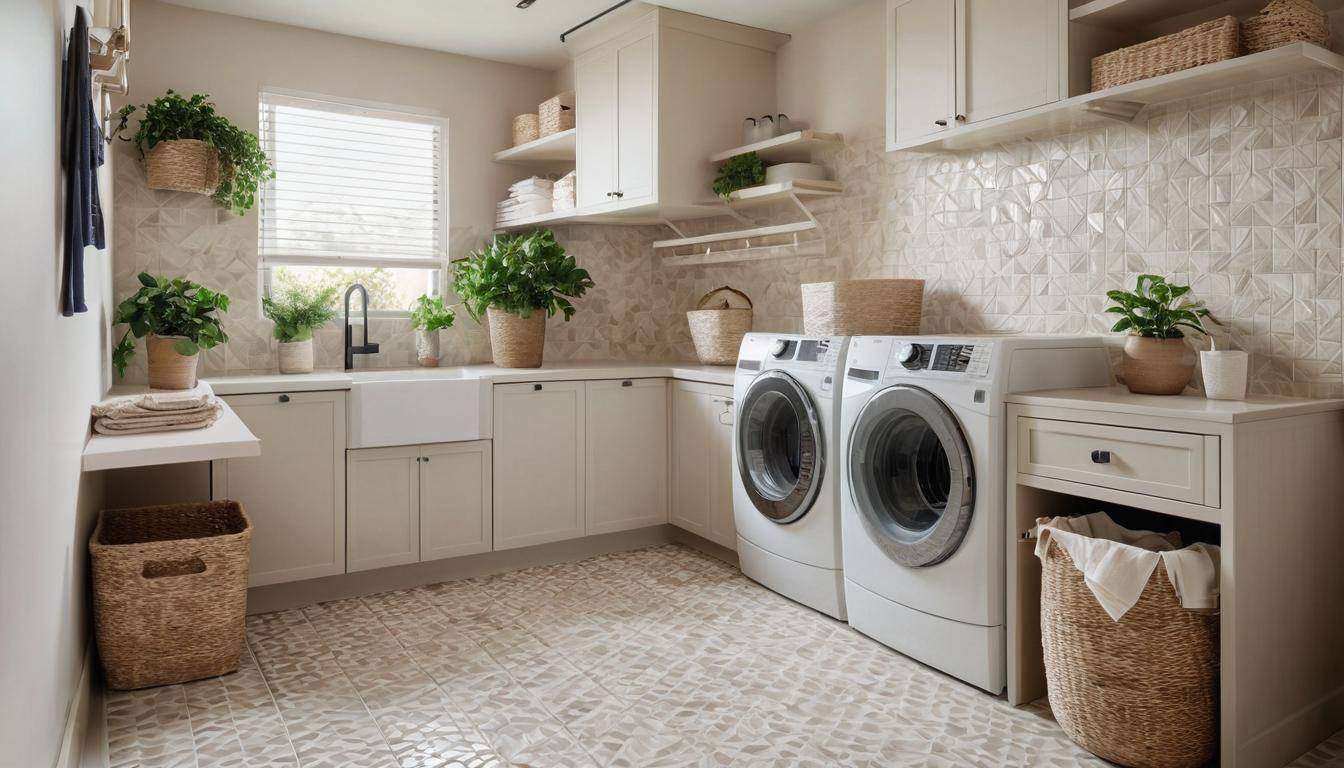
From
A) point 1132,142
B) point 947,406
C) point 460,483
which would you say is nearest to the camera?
point 947,406

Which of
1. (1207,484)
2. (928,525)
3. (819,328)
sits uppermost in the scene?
(819,328)

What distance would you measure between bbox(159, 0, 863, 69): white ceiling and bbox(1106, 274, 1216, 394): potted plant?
1873 mm

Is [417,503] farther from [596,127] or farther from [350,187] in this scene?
[596,127]

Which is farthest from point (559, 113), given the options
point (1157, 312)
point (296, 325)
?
point (1157, 312)

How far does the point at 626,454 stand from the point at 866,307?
54.4 inches

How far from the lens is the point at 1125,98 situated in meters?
2.51

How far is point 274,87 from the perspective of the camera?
A: 394 centimetres

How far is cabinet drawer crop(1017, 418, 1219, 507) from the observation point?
6.61 ft

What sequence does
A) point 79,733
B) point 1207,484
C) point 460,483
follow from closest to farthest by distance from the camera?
point 1207,484, point 79,733, point 460,483

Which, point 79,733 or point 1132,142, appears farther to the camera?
point 1132,142

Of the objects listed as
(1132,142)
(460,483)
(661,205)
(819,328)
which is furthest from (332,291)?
(1132,142)

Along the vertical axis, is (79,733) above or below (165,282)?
below

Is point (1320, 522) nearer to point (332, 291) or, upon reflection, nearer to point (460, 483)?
point (460, 483)

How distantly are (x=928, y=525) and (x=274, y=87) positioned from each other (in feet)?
11.2
